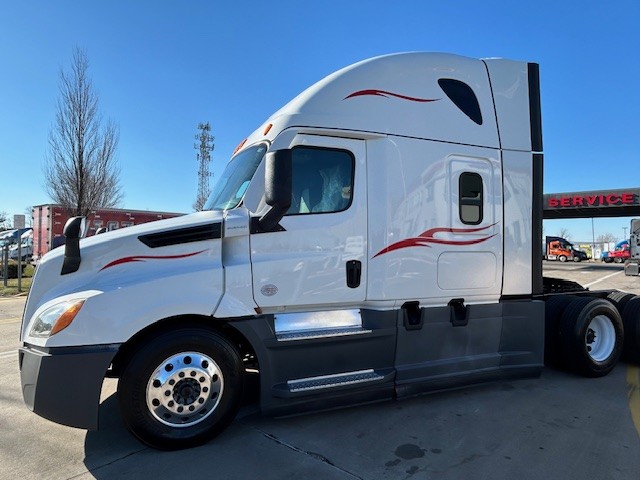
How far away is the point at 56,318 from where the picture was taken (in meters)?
3.24

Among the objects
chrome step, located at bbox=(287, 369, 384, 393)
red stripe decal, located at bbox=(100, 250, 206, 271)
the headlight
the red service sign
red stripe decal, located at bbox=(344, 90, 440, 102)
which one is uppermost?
the red service sign

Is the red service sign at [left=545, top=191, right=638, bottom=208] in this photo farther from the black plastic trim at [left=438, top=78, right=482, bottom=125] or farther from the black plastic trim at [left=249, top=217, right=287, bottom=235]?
the black plastic trim at [left=249, top=217, right=287, bottom=235]

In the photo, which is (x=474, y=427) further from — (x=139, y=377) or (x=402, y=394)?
(x=139, y=377)

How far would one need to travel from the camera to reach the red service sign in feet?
103

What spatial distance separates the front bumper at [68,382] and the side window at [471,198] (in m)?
3.56

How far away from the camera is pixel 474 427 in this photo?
13.0 ft

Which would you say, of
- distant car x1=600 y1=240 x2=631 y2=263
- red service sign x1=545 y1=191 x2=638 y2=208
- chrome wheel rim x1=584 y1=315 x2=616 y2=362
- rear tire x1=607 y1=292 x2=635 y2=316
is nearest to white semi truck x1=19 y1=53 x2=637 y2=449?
chrome wheel rim x1=584 y1=315 x2=616 y2=362

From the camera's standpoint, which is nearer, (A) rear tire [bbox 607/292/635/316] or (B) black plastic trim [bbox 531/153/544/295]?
(B) black plastic trim [bbox 531/153/544/295]

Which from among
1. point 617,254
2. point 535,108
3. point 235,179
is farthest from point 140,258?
point 617,254

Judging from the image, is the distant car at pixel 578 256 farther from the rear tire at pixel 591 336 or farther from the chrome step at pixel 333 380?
the chrome step at pixel 333 380

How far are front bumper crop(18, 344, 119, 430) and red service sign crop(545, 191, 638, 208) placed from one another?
36.5m

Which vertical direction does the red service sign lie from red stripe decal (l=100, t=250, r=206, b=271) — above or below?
above

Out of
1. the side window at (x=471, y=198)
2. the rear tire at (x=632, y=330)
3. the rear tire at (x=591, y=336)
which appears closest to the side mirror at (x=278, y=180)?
the side window at (x=471, y=198)

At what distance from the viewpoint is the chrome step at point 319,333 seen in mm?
3850
